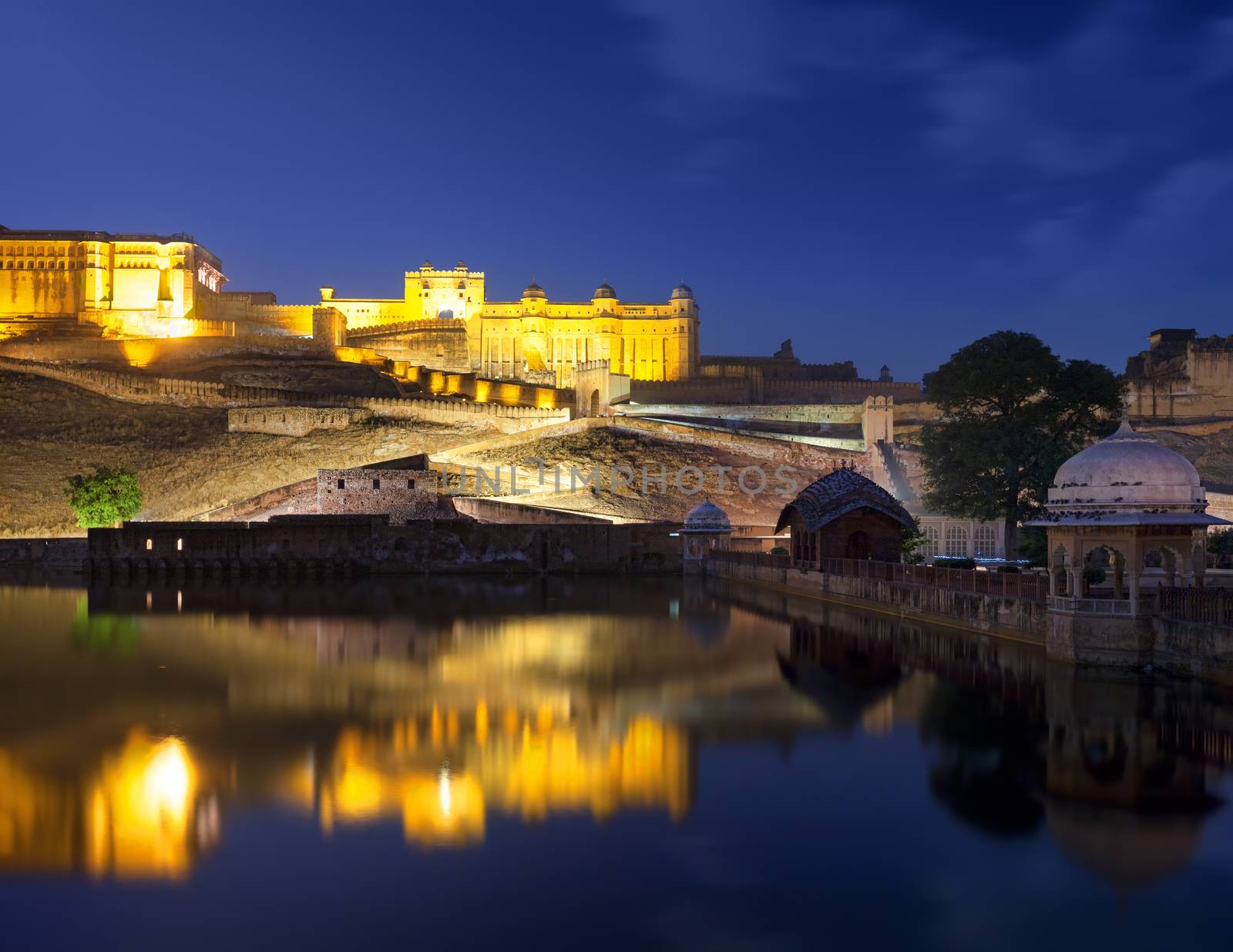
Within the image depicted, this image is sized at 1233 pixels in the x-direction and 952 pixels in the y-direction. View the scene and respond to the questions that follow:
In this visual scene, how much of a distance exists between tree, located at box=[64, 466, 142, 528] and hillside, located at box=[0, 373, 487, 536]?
1191mm

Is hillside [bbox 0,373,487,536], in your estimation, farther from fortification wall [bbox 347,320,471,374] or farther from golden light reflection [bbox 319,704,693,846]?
golden light reflection [bbox 319,704,693,846]

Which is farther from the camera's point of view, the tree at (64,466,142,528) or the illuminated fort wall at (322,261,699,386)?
the illuminated fort wall at (322,261,699,386)

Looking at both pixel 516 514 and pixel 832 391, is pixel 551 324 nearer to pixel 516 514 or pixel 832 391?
pixel 832 391

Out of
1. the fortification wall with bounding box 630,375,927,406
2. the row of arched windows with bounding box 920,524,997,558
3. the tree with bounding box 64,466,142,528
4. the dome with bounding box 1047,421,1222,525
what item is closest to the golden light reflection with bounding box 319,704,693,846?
the dome with bounding box 1047,421,1222,525

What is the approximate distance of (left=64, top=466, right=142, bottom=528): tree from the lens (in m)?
39.7

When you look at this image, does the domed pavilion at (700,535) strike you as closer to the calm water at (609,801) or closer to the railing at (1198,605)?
the calm water at (609,801)

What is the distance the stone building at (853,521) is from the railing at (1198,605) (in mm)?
12637

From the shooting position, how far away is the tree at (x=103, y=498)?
A: 1563 inches

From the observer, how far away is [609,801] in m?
9.20

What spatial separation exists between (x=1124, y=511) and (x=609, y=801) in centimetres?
842

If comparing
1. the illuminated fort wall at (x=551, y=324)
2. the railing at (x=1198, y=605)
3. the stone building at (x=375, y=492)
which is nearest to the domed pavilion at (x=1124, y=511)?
the railing at (x=1198, y=605)

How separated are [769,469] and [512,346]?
39491mm

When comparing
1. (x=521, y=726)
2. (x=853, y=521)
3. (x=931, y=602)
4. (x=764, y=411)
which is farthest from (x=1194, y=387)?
(x=521, y=726)

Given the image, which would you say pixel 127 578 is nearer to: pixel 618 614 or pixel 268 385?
pixel 618 614
